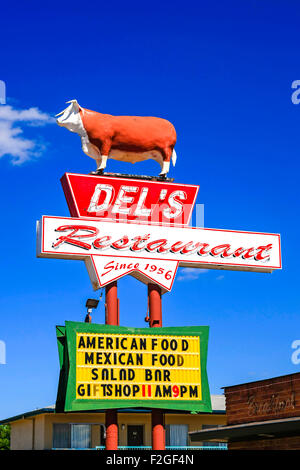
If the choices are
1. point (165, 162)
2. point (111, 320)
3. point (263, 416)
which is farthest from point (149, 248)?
Answer: point (263, 416)

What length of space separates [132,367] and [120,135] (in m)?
8.70

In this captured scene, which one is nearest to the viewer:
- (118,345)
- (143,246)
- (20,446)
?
(118,345)

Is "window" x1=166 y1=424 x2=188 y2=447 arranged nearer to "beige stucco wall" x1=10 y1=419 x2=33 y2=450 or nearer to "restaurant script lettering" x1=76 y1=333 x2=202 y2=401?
"beige stucco wall" x1=10 y1=419 x2=33 y2=450

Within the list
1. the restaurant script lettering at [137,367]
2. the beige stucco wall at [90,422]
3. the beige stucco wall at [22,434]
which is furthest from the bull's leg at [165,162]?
the beige stucco wall at [22,434]

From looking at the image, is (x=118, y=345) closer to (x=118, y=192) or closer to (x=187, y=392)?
(x=187, y=392)

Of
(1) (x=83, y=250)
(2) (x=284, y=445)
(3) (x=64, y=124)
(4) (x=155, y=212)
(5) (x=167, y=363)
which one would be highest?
(3) (x=64, y=124)

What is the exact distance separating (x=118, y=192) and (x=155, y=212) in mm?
1632

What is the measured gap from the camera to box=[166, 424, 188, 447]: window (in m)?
39.1

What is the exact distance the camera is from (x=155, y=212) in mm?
29172

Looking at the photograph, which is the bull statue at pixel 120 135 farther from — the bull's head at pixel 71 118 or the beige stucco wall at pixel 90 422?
the beige stucco wall at pixel 90 422

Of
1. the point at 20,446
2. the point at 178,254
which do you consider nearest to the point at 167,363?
the point at 178,254

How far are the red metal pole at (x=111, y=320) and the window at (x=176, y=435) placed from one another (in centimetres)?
1328

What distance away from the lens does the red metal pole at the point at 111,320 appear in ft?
85.6

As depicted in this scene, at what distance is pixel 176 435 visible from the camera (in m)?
39.3
